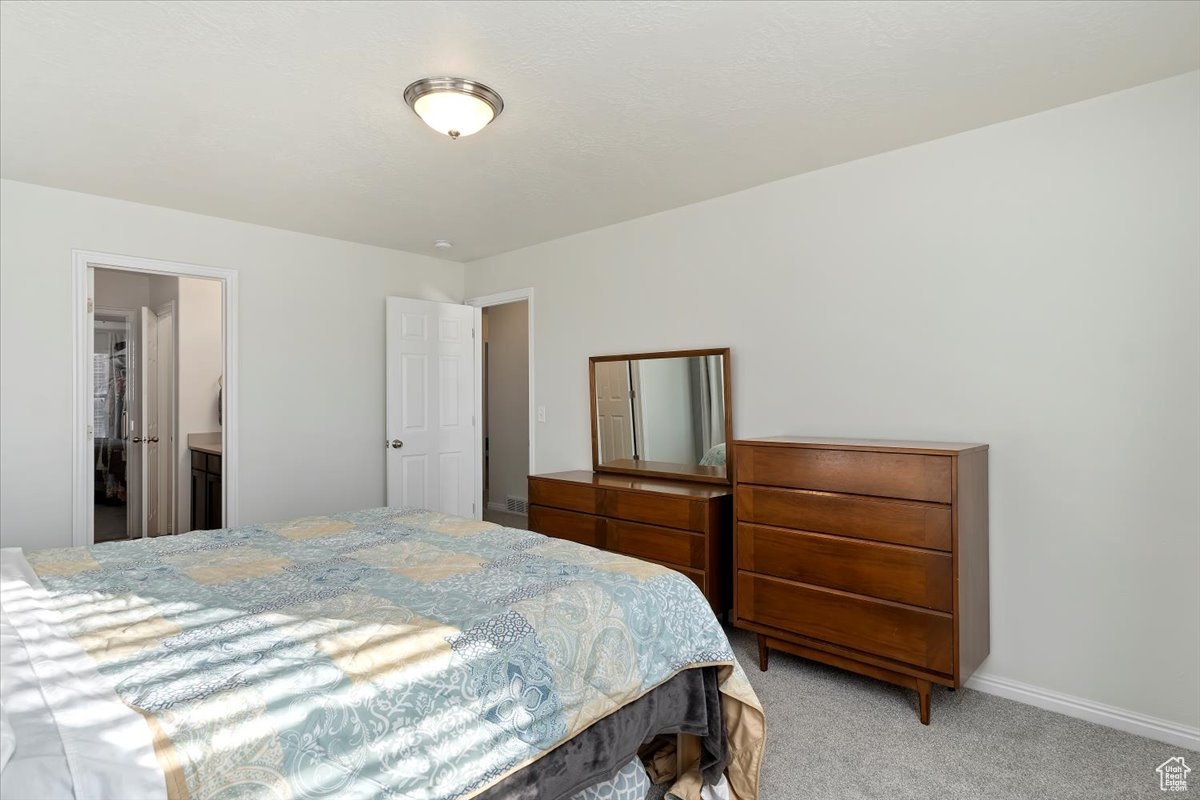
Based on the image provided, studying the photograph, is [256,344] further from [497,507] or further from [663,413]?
[497,507]

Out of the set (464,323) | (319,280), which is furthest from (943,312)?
(319,280)

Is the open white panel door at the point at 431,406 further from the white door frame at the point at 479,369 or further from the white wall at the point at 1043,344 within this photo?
the white wall at the point at 1043,344

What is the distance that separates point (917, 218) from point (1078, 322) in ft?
2.61

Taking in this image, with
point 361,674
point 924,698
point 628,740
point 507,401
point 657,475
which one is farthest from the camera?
point 507,401

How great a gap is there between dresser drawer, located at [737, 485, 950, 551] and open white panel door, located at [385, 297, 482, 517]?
2.81 metres

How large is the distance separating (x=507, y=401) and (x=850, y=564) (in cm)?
475

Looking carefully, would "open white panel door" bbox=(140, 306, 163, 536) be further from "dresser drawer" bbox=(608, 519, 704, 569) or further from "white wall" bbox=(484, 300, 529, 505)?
"dresser drawer" bbox=(608, 519, 704, 569)

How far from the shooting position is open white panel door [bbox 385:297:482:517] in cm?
484

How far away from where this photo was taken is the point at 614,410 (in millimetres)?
4266

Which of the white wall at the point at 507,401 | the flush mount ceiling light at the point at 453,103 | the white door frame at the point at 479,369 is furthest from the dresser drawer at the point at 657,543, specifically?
the white wall at the point at 507,401

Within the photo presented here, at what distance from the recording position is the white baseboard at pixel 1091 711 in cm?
236

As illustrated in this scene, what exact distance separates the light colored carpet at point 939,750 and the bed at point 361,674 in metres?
0.47

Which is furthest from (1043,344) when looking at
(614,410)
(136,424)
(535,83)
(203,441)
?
(136,424)

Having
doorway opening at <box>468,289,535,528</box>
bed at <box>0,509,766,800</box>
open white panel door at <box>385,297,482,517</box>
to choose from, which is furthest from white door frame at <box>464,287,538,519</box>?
bed at <box>0,509,766,800</box>
